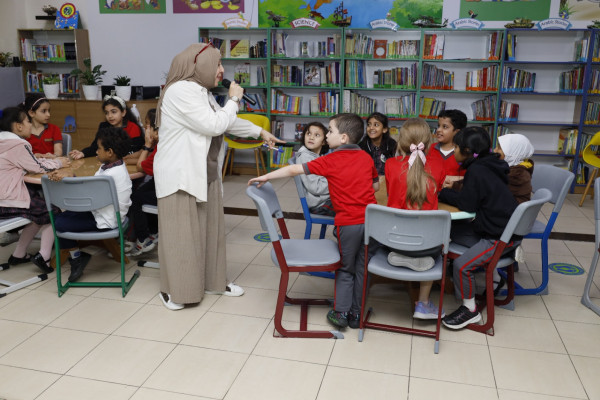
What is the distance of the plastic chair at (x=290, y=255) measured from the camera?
2.55 m

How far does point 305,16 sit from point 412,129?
13.8ft

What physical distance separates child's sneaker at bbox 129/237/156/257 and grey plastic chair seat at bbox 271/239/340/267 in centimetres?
134

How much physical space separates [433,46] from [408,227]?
170 inches

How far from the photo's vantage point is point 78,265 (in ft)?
11.2

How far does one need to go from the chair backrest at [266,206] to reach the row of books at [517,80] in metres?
4.24

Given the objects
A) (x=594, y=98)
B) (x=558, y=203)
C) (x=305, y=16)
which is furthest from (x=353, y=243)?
(x=594, y=98)

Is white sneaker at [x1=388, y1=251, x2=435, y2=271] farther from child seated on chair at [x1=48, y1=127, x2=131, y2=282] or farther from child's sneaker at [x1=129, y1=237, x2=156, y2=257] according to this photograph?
child's sneaker at [x1=129, y1=237, x2=156, y2=257]

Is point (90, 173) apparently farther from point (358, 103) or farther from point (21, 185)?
point (358, 103)

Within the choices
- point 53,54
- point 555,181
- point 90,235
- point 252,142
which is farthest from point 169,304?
point 53,54

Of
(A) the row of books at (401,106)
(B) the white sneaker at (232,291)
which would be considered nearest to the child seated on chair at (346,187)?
(B) the white sneaker at (232,291)

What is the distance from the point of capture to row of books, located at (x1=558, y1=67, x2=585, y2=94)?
5.93 meters

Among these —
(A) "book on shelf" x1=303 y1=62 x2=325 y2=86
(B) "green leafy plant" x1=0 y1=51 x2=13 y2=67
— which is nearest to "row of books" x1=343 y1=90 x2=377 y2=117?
(A) "book on shelf" x1=303 y1=62 x2=325 y2=86

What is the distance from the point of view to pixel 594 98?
20.4 ft

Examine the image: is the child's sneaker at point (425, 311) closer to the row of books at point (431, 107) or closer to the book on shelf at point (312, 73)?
the row of books at point (431, 107)
